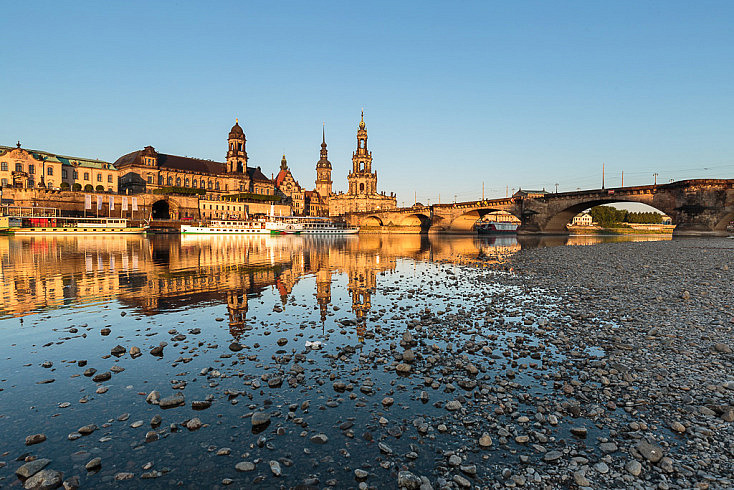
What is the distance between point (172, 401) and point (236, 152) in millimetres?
171265

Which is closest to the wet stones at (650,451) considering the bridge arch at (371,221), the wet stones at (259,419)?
the wet stones at (259,419)

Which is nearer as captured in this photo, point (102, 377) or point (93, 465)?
point (93, 465)

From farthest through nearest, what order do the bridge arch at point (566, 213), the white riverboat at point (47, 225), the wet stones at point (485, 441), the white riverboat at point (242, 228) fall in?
the white riverboat at point (242, 228), the white riverboat at point (47, 225), the bridge arch at point (566, 213), the wet stones at point (485, 441)

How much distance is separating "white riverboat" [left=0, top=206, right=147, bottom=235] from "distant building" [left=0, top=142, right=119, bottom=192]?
783 cm

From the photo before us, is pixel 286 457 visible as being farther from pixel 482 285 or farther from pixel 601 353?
pixel 482 285

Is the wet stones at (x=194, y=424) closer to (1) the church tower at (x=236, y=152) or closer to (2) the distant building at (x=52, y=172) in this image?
(2) the distant building at (x=52, y=172)

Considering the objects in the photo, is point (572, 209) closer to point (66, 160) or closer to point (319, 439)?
point (319, 439)

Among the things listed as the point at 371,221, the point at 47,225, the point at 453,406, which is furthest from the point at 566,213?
the point at 47,225

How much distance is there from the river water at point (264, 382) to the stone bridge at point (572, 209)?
66.3 metres

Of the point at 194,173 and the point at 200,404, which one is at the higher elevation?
the point at 194,173

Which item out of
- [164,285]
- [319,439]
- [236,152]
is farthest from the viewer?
[236,152]

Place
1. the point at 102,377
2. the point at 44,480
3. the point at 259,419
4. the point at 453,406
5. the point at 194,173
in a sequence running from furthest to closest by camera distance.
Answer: the point at 194,173 < the point at 102,377 < the point at 453,406 < the point at 259,419 < the point at 44,480

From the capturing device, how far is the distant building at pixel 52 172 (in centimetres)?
9838

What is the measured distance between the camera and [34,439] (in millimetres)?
5387
